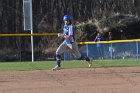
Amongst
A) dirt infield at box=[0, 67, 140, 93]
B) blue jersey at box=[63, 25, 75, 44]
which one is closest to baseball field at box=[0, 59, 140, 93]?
dirt infield at box=[0, 67, 140, 93]

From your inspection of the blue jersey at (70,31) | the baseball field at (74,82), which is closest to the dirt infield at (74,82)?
the baseball field at (74,82)

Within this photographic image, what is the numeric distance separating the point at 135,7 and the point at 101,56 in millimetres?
16972

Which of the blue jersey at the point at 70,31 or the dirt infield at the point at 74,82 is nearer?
the dirt infield at the point at 74,82

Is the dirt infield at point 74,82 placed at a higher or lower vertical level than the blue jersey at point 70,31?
lower

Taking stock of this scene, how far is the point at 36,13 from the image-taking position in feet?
146

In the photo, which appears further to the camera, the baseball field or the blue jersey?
→ the blue jersey

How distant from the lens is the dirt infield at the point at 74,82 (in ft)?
37.8

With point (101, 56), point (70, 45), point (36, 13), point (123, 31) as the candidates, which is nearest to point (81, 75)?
point (70, 45)

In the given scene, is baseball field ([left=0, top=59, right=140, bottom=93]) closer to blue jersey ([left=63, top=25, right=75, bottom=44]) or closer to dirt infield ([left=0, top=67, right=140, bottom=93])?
dirt infield ([left=0, top=67, right=140, bottom=93])

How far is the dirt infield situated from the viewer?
37.8 ft

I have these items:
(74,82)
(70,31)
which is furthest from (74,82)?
(70,31)

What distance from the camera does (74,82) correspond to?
12891mm

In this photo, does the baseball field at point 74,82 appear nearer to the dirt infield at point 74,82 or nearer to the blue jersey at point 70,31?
the dirt infield at point 74,82

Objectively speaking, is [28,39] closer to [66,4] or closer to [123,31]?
[66,4]
